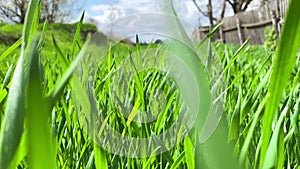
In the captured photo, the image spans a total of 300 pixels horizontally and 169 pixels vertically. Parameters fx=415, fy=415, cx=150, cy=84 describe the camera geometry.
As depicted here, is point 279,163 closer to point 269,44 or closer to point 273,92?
point 273,92

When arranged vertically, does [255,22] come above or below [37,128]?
above

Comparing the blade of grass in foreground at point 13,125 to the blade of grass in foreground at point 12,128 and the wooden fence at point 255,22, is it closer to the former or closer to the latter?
the blade of grass in foreground at point 12,128

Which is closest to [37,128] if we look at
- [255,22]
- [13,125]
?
[13,125]

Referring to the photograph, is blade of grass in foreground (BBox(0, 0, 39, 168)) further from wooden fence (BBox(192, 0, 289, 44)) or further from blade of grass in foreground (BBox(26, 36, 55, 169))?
wooden fence (BBox(192, 0, 289, 44))

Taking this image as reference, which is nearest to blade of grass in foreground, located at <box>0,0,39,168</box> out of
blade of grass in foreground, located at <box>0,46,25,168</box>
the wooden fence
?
blade of grass in foreground, located at <box>0,46,25,168</box>

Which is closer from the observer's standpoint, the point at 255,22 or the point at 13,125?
the point at 13,125

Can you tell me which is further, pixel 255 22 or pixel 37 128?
pixel 255 22

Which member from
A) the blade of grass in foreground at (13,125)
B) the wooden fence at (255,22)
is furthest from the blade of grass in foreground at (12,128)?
the wooden fence at (255,22)

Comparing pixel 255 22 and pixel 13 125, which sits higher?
pixel 255 22

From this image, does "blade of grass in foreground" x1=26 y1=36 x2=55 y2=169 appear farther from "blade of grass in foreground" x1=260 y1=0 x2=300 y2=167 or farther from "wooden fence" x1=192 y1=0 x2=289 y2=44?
"wooden fence" x1=192 y1=0 x2=289 y2=44

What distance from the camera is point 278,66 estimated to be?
9cm

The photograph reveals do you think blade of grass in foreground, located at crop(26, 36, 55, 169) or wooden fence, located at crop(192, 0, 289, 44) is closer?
blade of grass in foreground, located at crop(26, 36, 55, 169)

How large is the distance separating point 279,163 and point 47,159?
10 cm

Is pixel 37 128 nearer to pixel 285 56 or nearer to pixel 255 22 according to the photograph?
Answer: pixel 285 56
